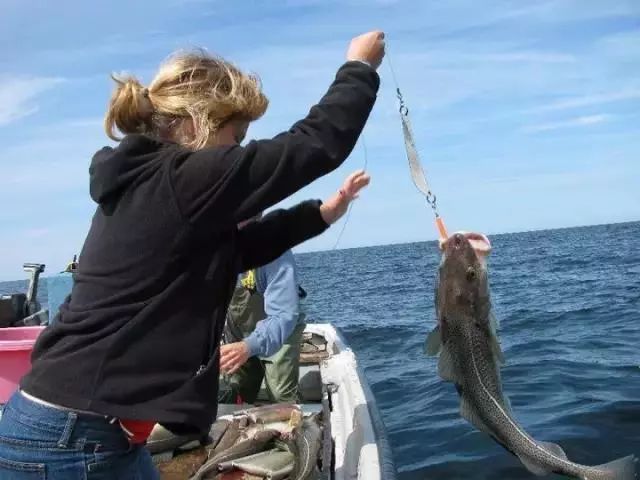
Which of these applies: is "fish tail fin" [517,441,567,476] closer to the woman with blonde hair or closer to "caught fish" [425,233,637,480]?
"caught fish" [425,233,637,480]

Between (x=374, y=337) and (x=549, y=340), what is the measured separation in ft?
13.4

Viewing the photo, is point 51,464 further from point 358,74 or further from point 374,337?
point 374,337

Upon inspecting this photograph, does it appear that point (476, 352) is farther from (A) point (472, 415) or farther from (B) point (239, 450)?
(B) point (239, 450)

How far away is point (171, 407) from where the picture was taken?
2365 millimetres

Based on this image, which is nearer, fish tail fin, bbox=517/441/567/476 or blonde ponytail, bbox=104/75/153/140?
blonde ponytail, bbox=104/75/153/140

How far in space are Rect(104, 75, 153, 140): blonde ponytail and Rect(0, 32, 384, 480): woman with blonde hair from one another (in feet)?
0.47

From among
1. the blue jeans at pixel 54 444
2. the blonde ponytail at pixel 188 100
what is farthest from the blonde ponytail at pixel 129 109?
the blue jeans at pixel 54 444

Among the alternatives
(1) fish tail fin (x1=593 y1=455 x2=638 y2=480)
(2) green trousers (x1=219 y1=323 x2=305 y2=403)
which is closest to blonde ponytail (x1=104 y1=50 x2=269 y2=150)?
(1) fish tail fin (x1=593 y1=455 x2=638 y2=480)

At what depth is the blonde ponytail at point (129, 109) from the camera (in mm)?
2551

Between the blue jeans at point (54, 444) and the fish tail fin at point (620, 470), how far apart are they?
7.58 feet

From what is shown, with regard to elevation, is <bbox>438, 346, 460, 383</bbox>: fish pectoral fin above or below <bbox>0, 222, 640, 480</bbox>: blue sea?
above

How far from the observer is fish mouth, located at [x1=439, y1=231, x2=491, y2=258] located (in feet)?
11.5

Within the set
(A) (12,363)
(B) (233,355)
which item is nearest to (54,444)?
(B) (233,355)

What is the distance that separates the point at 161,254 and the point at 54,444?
70 cm
